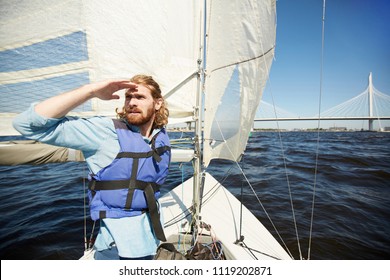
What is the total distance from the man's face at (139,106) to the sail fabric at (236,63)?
1.32 metres

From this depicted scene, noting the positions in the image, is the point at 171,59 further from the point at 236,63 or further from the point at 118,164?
the point at 118,164

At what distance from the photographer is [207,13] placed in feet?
6.93

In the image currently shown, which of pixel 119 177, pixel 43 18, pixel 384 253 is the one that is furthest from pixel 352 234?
pixel 43 18

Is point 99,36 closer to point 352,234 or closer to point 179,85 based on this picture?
point 179,85

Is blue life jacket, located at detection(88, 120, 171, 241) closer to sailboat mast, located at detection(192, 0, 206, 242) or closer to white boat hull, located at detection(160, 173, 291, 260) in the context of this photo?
sailboat mast, located at detection(192, 0, 206, 242)

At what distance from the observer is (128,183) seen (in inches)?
40.1

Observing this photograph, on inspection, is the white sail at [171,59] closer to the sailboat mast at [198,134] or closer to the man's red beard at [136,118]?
the sailboat mast at [198,134]

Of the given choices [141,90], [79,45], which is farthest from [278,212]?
[79,45]

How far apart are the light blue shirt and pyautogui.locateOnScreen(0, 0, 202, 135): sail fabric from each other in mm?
889

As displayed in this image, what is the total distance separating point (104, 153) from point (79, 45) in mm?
1179

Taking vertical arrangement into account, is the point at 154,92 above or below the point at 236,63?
below

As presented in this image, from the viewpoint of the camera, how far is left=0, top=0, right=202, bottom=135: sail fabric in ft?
4.51

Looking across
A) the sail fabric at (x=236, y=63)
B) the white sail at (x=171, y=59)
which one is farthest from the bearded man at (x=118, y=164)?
the sail fabric at (x=236, y=63)

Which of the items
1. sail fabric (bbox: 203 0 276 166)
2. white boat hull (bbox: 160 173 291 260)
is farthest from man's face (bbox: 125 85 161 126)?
white boat hull (bbox: 160 173 291 260)
